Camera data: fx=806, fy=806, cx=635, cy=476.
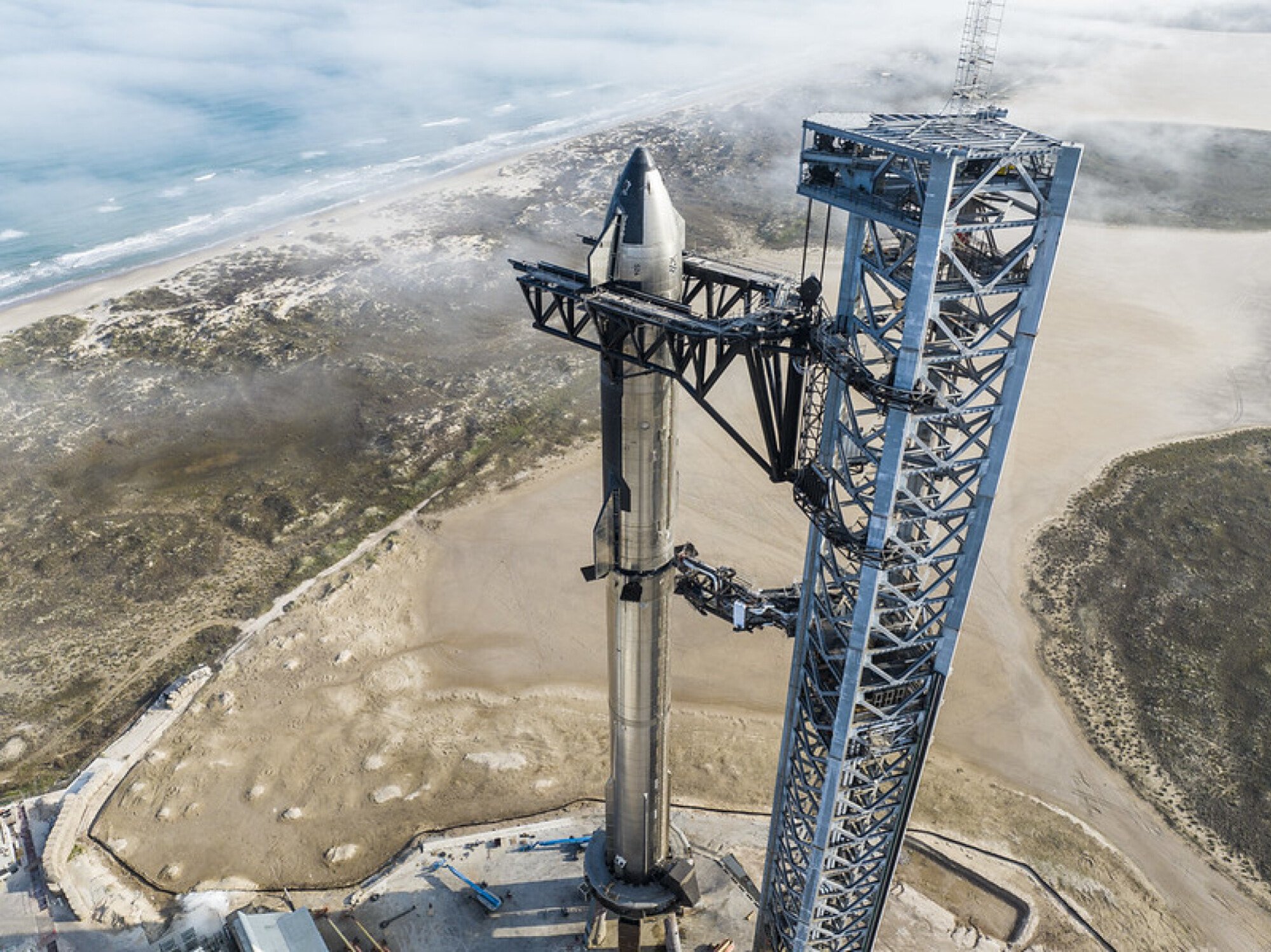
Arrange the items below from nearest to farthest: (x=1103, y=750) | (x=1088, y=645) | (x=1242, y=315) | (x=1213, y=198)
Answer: (x=1103, y=750) → (x=1088, y=645) → (x=1242, y=315) → (x=1213, y=198)

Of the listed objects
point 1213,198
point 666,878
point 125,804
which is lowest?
point 125,804

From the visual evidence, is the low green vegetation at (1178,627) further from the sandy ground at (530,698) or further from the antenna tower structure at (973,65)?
the antenna tower structure at (973,65)

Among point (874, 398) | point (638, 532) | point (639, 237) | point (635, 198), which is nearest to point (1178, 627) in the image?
point (638, 532)

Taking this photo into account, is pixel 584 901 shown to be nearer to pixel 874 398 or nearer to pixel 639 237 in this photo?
pixel 874 398

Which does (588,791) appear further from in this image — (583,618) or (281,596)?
(281,596)

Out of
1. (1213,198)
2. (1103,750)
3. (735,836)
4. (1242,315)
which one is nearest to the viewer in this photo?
(735,836)

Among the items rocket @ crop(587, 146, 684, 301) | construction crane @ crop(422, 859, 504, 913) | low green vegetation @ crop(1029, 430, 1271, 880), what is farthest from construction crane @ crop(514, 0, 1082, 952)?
low green vegetation @ crop(1029, 430, 1271, 880)

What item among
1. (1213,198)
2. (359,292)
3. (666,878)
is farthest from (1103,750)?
(1213,198)
